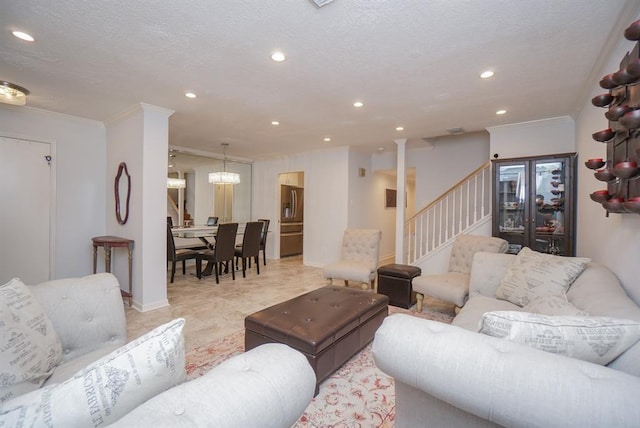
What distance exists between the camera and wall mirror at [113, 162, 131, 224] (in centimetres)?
375

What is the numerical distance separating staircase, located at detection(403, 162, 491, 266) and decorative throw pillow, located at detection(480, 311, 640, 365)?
142 inches

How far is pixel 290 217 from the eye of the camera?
738 cm

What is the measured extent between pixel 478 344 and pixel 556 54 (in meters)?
2.59

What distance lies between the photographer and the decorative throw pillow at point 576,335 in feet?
3.22

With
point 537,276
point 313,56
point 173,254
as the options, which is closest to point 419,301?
point 537,276

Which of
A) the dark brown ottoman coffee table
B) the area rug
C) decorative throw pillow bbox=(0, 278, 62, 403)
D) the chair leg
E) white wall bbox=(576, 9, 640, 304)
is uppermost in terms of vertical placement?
white wall bbox=(576, 9, 640, 304)

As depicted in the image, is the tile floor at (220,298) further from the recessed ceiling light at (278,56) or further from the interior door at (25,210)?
the recessed ceiling light at (278,56)

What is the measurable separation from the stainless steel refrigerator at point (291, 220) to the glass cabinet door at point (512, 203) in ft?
15.1

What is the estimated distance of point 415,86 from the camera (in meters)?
2.90

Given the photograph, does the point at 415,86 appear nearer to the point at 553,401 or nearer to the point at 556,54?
the point at 556,54

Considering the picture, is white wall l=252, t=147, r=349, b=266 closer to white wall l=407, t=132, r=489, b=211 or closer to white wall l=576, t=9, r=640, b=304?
white wall l=407, t=132, r=489, b=211

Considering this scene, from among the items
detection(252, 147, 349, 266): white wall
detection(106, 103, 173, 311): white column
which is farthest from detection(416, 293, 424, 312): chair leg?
detection(106, 103, 173, 311): white column

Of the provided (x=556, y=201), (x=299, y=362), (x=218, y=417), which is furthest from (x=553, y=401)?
(x=556, y=201)

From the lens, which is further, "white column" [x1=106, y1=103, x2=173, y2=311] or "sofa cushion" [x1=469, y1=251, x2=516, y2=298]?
"white column" [x1=106, y1=103, x2=173, y2=311]
